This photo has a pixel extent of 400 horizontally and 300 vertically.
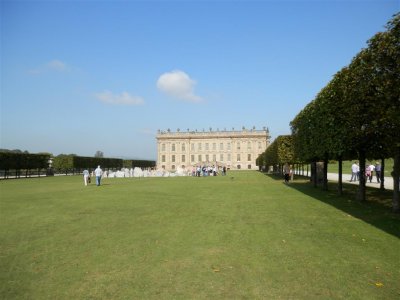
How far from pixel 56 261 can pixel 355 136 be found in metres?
12.1

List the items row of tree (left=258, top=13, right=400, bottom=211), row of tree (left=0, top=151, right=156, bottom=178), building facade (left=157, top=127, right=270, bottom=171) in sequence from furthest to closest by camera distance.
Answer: building facade (left=157, top=127, right=270, bottom=171)
row of tree (left=0, top=151, right=156, bottom=178)
row of tree (left=258, top=13, right=400, bottom=211)

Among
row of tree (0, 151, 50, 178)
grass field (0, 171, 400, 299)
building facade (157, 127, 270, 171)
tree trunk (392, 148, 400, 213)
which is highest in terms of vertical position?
building facade (157, 127, 270, 171)

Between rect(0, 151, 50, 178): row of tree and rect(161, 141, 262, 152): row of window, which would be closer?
rect(0, 151, 50, 178): row of tree

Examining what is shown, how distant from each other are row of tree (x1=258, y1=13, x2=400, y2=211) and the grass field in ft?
9.98

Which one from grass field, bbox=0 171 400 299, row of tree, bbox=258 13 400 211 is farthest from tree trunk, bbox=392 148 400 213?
grass field, bbox=0 171 400 299

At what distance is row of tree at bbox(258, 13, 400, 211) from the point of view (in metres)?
11.1

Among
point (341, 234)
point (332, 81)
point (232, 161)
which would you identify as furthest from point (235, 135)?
point (341, 234)

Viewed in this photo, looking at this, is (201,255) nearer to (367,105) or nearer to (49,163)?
(367,105)

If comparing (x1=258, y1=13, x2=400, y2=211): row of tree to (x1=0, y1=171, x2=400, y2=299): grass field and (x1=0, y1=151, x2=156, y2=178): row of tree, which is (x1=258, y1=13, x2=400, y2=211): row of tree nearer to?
(x1=0, y1=171, x2=400, y2=299): grass field

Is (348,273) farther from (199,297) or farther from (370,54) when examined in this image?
(370,54)

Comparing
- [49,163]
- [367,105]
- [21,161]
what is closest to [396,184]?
[367,105]

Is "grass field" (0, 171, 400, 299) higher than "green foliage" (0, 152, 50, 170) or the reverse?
the reverse

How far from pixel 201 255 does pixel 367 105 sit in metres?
9.61

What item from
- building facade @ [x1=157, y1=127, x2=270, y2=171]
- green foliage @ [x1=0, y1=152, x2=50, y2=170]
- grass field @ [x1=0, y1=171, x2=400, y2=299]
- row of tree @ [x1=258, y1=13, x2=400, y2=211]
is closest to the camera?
grass field @ [x1=0, y1=171, x2=400, y2=299]
